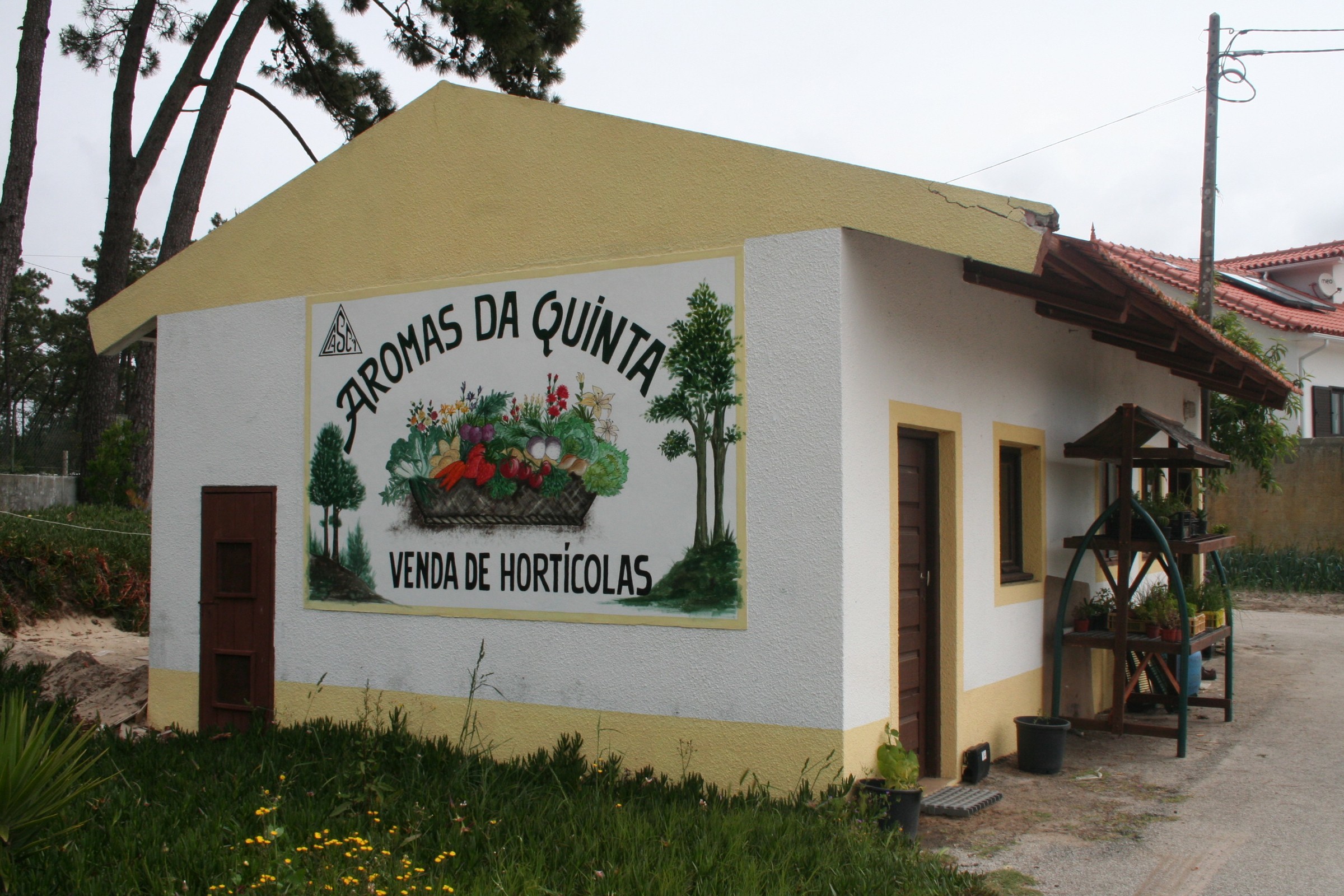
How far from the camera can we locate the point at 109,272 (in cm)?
1742

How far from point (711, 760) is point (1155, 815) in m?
2.58

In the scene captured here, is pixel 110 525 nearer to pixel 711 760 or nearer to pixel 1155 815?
pixel 711 760

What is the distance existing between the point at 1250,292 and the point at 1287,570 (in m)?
10.4

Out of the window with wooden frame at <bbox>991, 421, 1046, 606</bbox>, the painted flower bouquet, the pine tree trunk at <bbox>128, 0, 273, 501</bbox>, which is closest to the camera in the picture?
the painted flower bouquet

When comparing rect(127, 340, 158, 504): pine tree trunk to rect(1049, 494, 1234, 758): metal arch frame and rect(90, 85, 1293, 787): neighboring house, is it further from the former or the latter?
rect(1049, 494, 1234, 758): metal arch frame

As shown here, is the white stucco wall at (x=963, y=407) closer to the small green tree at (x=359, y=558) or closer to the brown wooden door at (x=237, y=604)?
the small green tree at (x=359, y=558)

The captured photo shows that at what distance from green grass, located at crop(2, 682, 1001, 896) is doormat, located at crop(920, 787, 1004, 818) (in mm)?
951

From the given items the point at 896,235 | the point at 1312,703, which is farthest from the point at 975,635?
the point at 1312,703

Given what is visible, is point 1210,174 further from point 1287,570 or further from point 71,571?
point 71,571

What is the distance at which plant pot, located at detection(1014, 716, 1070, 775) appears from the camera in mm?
7762

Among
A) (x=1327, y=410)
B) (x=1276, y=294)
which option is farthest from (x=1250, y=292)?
(x=1327, y=410)

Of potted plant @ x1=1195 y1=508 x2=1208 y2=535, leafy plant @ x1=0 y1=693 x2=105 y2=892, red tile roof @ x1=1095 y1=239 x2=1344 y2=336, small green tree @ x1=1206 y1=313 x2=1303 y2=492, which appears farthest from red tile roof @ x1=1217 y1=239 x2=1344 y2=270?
leafy plant @ x1=0 y1=693 x2=105 y2=892

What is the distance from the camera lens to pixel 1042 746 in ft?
25.5

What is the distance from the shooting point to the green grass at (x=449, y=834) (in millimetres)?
4996
